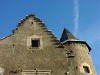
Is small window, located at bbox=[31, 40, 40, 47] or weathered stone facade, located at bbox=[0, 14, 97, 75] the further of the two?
small window, located at bbox=[31, 40, 40, 47]

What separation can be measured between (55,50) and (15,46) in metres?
3.42

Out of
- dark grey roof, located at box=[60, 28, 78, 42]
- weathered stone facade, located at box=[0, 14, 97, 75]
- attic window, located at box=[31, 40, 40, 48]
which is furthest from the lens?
dark grey roof, located at box=[60, 28, 78, 42]

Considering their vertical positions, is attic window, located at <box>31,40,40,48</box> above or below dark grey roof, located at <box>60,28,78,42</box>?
below

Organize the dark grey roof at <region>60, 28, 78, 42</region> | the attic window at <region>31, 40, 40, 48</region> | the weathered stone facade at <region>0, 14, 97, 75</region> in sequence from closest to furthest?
the weathered stone facade at <region>0, 14, 97, 75</region>
the attic window at <region>31, 40, 40, 48</region>
the dark grey roof at <region>60, 28, 78, 42</region>

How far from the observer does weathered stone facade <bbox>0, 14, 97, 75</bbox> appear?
1722 centimetres

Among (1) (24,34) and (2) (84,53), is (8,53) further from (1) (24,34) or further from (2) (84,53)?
(2) (84,53)

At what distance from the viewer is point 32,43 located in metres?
19.2

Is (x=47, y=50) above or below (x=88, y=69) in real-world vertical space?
above

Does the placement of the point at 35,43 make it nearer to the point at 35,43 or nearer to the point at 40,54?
the point at 35,43

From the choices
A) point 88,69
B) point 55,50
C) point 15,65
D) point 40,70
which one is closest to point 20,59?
point 15,65

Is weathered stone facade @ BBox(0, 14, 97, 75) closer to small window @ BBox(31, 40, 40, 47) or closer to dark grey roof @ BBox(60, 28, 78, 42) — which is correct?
small window @ BBox(31, 40, 40, 47)

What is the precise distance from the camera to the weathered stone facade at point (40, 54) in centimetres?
1722

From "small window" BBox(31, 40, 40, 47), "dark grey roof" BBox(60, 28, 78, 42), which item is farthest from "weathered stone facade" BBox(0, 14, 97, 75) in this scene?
"dark grey roof" BBox(60, 28, 78, 42)

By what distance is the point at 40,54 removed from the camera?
18.2 m
